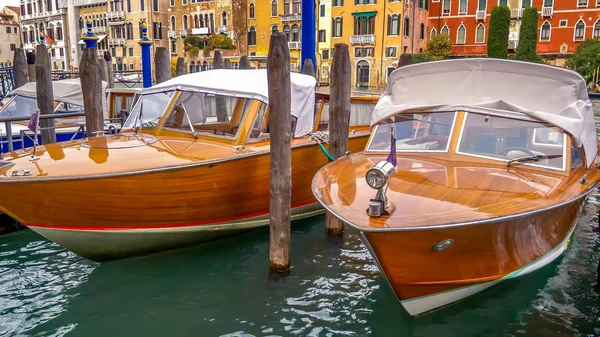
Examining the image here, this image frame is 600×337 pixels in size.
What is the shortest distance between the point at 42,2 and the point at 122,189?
64.9 m

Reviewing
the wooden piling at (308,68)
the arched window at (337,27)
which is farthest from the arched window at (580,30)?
the wooden piling at (308,68)

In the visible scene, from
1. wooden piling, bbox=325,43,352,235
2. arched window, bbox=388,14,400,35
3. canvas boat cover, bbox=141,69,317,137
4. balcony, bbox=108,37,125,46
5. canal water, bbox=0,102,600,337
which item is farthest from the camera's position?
→ balcony, bbox=108,37,125,46

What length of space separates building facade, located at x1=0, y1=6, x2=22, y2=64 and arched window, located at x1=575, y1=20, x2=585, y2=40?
6644 centimetres

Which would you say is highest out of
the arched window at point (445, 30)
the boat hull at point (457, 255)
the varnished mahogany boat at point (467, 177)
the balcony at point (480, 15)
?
the balcony at point (480, 15)

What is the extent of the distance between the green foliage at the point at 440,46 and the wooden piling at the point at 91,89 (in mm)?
34360

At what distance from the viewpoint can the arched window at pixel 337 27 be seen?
3947 centimetres

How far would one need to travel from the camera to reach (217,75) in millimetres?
6980

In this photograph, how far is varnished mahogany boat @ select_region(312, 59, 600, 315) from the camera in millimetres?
4020

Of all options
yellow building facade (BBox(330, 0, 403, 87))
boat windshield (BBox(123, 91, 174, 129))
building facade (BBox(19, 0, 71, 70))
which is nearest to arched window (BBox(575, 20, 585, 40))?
yellow building facade (BBox(330, 0, 403, 87))

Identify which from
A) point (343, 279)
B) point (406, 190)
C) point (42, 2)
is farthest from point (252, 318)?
point (42, 2)

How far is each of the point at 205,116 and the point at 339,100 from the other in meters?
1.90

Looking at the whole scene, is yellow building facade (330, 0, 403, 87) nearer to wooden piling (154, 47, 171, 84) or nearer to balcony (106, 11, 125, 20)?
balcony (106, 11, 125, 20)

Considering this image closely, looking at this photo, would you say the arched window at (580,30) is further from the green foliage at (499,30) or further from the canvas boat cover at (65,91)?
the canvas boat cover at (65,91)

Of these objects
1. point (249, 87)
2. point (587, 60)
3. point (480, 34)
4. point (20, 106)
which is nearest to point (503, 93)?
point (249, 87)
